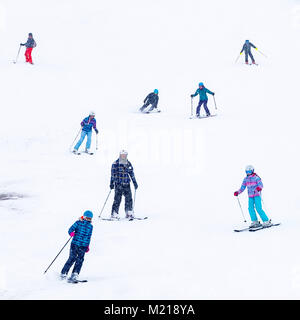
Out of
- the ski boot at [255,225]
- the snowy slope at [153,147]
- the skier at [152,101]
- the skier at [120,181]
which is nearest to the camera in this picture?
the snowy slope at [153,147]

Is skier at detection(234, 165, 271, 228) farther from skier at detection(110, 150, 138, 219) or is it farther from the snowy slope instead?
skier at detection(110, 150, 138, 219)

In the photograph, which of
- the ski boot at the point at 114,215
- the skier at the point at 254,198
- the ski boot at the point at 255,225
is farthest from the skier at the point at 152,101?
the ski boot at the point at 255,225

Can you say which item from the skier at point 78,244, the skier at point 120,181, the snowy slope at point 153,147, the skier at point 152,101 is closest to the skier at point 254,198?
the snowy slope at point 153,147

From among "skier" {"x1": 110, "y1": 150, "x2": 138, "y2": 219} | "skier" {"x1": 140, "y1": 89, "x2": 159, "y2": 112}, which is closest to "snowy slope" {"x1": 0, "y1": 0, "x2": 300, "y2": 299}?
"skier" {"x1": 110, "y1": 150, "x2": 138, "y2": 219}

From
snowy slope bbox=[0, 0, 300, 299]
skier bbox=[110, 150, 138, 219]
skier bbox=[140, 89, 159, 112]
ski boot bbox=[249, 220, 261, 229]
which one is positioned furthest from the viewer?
skier bbox=[140, 89, 159, 112]

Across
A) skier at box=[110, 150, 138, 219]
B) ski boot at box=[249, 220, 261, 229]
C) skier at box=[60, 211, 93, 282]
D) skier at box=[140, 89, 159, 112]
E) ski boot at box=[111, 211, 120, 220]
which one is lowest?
skier at box=[60, 211, 93, 282]

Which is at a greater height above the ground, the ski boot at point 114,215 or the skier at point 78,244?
the ski boot at point 114,215

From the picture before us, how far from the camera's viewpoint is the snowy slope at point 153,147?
9078 mm

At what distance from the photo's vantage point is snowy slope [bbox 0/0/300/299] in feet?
29.8


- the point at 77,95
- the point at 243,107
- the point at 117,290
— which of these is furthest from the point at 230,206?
the point at 77,95

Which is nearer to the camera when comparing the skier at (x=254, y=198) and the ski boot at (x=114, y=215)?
the skier at (x=254, y=198)

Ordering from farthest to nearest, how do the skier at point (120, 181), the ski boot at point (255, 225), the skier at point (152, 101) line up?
the skier at point (152, 101) < the skier at point (120, 181) < the ski boot at point (255, 225)

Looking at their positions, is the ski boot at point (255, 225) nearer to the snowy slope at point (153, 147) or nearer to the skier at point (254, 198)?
the skier at point (254, 198)

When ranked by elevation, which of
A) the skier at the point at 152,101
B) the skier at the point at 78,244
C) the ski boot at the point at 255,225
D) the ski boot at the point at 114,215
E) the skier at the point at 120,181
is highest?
the skier at the point at 152,101
